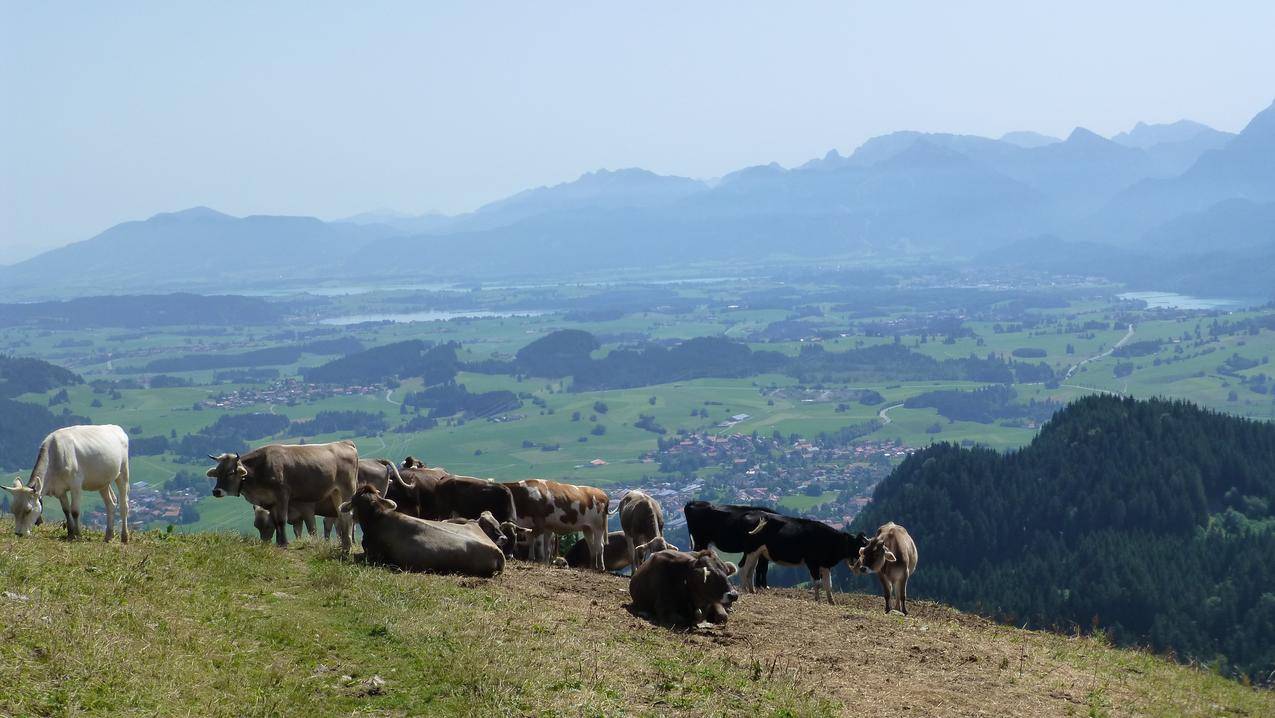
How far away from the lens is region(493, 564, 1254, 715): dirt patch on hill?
12656mm

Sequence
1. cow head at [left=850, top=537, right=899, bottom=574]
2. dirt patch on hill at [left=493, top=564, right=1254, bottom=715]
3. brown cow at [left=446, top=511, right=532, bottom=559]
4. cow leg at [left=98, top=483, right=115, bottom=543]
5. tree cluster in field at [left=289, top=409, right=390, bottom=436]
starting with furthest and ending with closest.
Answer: tree cluster in field at [left=289, top=409, right=390, bottom=436] → cow head at [left=850, top=537, right=899, bottom=574] → brown cow at [left=446, top=511, right=532, bottom=559] → cow leg at [left=98, top=483, right=115, bottom=543] → dirt patch on hill at [left=493, top=564, right=1254, bottom=715]

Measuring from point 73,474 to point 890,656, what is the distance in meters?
11.9

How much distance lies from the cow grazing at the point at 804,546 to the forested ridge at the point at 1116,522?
171ft

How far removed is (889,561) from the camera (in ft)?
68.4

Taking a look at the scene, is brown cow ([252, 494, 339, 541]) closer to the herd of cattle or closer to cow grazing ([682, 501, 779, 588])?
the herd of cattle

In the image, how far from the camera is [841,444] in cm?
16512

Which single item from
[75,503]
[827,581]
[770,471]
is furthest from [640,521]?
[770,471]

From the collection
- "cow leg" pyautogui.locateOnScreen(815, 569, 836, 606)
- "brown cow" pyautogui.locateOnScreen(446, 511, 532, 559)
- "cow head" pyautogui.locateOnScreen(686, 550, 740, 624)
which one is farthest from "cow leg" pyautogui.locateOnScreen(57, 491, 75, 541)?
"cow leg" pyautogui.locateOnScreen(815, 569, 836, 606)

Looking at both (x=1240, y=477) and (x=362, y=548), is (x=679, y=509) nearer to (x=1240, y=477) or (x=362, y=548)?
(x=1240, y=477)

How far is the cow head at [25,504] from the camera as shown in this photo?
15.9 m

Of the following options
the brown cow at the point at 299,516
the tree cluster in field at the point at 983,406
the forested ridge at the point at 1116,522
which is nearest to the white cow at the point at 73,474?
the brown cow at the point at 299,516

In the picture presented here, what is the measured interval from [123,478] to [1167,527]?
8891 cm

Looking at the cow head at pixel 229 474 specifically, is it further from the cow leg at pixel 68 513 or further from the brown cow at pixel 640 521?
the brown cow at pixel 640 521

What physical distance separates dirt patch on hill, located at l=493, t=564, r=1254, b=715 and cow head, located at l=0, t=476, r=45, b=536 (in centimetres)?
670
